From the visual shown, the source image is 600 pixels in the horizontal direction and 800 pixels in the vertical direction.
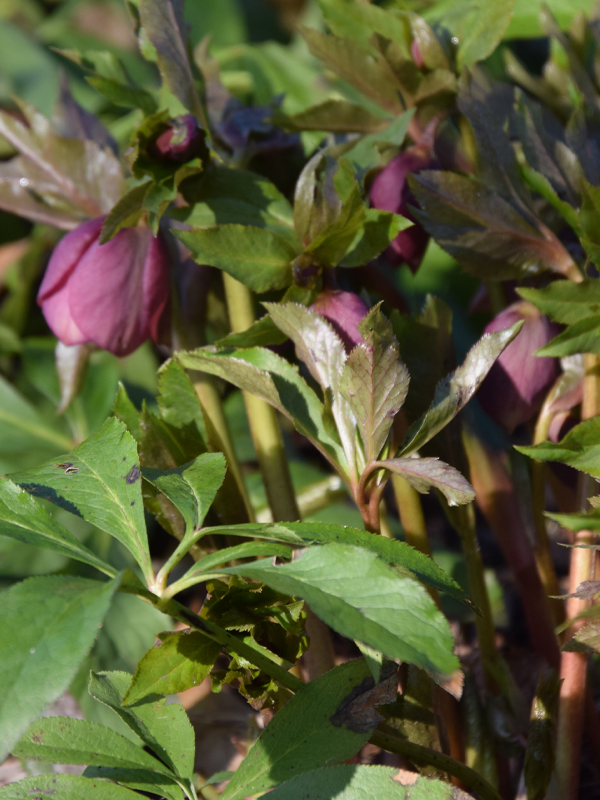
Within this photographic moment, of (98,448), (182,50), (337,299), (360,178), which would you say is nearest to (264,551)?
(98,448)

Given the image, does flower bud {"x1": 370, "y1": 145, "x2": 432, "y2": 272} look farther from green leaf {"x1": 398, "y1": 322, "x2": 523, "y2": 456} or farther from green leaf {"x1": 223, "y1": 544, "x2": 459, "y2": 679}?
green leaf {"x1": 223, "y1": 544, "x2": 459, "y2": 679}

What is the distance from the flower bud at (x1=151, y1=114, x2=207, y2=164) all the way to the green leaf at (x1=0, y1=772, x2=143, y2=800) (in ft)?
1.55

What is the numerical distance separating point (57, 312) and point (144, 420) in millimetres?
182

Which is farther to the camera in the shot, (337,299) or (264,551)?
(337,299)

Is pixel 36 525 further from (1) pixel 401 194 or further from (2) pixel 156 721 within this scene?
(1) pixel 401 194

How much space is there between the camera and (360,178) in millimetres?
617

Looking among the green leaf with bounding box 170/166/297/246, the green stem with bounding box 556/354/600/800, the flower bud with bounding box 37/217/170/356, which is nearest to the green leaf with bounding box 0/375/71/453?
the flower bud with bounding box 37/217/170/356

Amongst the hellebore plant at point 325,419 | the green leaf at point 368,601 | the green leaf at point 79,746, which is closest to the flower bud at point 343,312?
the hellebore plant at point 325,419

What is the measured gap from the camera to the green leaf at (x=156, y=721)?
49cm

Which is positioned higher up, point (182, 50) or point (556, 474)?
point (182, 50)

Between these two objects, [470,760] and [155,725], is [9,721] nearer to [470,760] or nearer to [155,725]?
[155,725]

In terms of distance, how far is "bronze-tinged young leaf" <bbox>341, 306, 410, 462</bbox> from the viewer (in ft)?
1.48

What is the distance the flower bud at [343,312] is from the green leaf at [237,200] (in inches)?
3.5

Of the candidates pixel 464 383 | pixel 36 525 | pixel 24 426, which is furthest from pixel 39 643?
pixel 24 426
